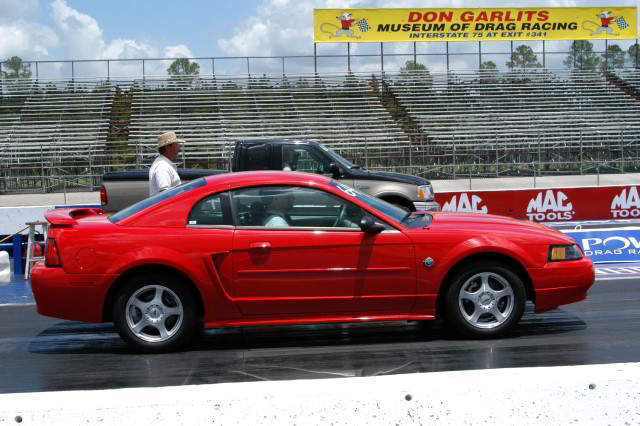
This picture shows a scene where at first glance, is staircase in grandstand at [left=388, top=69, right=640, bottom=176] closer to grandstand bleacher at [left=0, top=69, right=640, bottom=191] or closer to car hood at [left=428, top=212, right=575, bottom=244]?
grandstand bleacher at [left=0, top=69, right=640, bottom=191]

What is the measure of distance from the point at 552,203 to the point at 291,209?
12.0 m

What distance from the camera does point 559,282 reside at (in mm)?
6074

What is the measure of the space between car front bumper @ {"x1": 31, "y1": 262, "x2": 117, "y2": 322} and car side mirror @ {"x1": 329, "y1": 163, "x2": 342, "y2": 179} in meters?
6.29

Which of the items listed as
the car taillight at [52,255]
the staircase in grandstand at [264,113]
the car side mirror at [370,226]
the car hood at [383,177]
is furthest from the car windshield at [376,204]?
the staircase in grandstand at [264,113]

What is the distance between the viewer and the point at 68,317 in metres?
5.92

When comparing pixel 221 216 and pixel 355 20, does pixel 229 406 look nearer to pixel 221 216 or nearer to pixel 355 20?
pixel 221 216

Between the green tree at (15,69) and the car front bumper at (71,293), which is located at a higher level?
the green tree at (15,69)

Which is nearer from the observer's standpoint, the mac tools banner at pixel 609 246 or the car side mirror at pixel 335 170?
the mac tools banner at pixel 609 246

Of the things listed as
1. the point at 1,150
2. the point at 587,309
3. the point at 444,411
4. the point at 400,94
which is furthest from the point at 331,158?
the point at 400,94

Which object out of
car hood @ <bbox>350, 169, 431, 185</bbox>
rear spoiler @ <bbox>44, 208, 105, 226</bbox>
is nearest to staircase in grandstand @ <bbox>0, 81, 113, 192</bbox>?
car hood @ <bbox>350, 169, 431, 185</bbox>

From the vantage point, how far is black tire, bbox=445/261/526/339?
5941 mm

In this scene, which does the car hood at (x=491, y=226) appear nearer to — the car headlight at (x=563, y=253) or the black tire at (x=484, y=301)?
the car headlight at (x=563, y=253)

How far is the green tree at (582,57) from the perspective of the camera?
3616cm

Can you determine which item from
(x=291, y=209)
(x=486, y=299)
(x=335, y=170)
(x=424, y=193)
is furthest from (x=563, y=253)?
(x=335, y=170)
